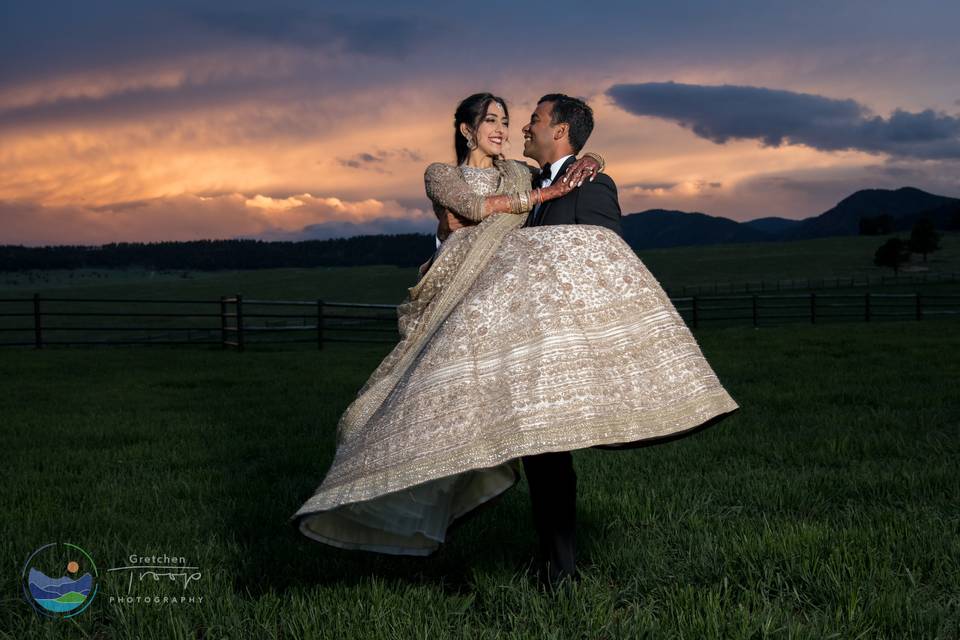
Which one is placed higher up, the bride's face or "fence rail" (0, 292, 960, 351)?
the bride's face

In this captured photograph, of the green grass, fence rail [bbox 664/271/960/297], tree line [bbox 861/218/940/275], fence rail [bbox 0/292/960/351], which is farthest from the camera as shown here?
tree line [bbox 861/218/940/275]

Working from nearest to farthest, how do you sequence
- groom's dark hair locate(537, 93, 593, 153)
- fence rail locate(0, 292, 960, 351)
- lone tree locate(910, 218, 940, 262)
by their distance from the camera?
Answer: groom's dark hair locate(537, 93, 593, 153)
fence rail locate(0, 292, 960, 351)
lone tree locate(910, 218, 940, 262)

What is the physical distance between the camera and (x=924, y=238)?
82.8m

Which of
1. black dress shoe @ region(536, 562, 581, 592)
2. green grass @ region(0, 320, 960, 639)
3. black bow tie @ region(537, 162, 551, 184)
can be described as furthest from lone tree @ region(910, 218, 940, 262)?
black dress shoe @ region(536, 562, 581, 592)

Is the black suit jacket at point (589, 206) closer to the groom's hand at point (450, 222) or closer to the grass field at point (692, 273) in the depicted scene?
the groom's hand at point (450, 222)

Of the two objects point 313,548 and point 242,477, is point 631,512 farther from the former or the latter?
point 242,477

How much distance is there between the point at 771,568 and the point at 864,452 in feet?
10.8

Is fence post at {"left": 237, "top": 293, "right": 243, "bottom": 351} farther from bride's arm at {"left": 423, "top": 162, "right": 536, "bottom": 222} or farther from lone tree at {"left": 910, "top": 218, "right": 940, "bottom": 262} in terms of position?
lone tree at {"left": 910, "top": 218, "right": 940, "bottom": 262}

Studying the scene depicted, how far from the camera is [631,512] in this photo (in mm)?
4812

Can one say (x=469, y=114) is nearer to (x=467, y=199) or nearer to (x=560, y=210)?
(x=467, y=199)

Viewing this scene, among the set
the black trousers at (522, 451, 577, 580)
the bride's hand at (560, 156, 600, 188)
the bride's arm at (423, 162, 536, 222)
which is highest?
the bride's hand at (560, 156, 600, 188)

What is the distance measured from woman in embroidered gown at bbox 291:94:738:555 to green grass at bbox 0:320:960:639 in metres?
0.56

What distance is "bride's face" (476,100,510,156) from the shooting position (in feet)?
12.2

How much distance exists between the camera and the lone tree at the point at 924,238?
82.4 metres
